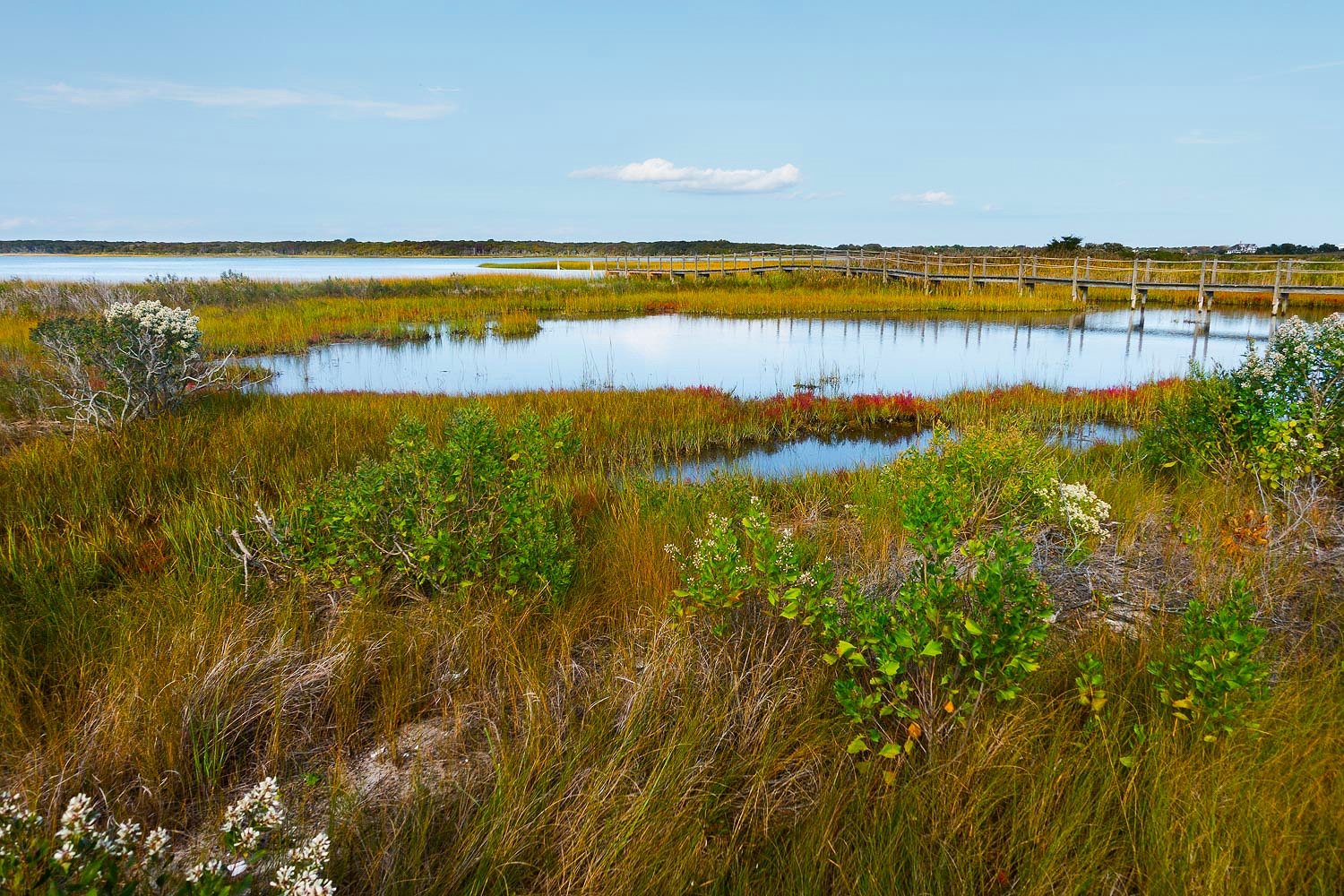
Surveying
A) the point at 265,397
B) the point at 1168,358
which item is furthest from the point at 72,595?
the point at 1168,358

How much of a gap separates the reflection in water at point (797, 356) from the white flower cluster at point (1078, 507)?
31.0 feet

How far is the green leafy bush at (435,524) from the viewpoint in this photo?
4.33 m

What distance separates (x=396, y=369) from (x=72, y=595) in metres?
14.4

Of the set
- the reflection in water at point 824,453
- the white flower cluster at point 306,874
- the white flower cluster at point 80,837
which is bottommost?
the reflection in water at point 824,453

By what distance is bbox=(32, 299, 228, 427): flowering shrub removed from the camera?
8703 mm

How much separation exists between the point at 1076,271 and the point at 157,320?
33448 mm

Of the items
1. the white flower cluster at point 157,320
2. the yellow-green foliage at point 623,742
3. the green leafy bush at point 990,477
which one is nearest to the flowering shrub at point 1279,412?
the yellow-green foliage at point 623,742

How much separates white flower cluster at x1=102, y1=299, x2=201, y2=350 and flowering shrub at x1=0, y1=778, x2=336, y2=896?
796 centimetres

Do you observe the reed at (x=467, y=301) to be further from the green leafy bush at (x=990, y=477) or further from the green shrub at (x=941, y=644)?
the green shrub at (x=941, y=644)

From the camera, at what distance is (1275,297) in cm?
2716

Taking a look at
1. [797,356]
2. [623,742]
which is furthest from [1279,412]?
[797,356]

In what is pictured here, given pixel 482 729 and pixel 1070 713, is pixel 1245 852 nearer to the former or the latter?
pixel 1070 713

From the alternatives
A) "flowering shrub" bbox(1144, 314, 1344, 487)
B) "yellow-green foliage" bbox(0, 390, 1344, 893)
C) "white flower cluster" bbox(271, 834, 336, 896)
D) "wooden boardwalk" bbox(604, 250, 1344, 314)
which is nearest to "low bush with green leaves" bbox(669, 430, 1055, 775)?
"yellow-green foliage" bbox(0, 390, 1344, 893)

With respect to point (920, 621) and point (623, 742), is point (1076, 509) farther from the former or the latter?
point (623, 742)
